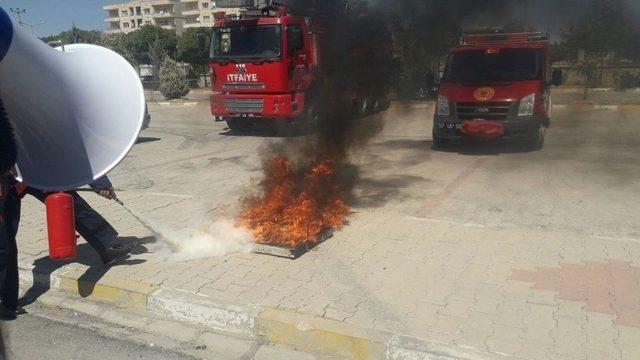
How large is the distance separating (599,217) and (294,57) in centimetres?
801

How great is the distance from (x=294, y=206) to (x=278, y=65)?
24.0 ft

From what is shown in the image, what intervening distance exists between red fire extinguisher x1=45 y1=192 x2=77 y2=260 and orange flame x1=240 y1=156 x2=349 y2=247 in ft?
5.63

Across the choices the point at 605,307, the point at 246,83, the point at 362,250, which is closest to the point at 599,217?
the point at 605,307

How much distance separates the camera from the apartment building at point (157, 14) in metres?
99.9

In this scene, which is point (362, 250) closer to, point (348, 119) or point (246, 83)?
point (348, 119)

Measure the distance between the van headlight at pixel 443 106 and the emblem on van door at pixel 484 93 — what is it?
535mm

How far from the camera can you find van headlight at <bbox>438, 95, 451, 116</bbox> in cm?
995

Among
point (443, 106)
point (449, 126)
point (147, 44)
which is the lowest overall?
point (449, 126)

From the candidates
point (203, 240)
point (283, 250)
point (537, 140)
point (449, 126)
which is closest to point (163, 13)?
point (449, 126)

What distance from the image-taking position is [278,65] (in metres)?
12.2

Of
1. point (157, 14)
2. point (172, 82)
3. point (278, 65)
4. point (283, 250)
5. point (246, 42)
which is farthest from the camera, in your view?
point (157, 14)

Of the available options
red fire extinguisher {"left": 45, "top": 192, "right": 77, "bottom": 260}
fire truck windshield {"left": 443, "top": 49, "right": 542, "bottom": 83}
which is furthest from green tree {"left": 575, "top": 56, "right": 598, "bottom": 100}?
red fire extinguisher {"left": 45, "top": 192, "right": 77, "bottom": 260}

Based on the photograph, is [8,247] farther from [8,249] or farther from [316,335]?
[316,335]

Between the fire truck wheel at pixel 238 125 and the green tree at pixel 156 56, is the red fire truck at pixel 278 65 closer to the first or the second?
the fire truck wheel at pixel 238 125
